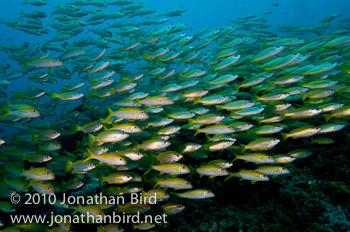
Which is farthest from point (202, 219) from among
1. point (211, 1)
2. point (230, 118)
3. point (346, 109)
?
point (211, 1)

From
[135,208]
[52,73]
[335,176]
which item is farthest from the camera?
[52,73]

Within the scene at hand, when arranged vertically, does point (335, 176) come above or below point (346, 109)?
below

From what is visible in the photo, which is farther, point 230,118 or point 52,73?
point 52,73

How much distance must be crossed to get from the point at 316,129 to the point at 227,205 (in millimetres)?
2206

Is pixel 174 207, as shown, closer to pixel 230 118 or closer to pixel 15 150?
pixel 230 118

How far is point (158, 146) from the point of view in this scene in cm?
409

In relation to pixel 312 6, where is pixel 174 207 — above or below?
below

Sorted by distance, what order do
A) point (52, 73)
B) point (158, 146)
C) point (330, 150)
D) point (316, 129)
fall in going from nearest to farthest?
point (316, 129)
point (158, 146)
point (330, 150)
point (52, 73)

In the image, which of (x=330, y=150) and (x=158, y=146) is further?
(x=330, y=150)

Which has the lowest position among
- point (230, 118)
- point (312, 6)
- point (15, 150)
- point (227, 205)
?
point (227, 205)

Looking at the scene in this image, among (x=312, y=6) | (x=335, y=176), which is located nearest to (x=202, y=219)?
(x=335, y=176)

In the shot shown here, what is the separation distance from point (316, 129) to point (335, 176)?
1.41 meters

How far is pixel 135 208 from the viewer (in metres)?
3.54

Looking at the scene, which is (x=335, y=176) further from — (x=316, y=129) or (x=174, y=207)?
(x=174, y=207)
